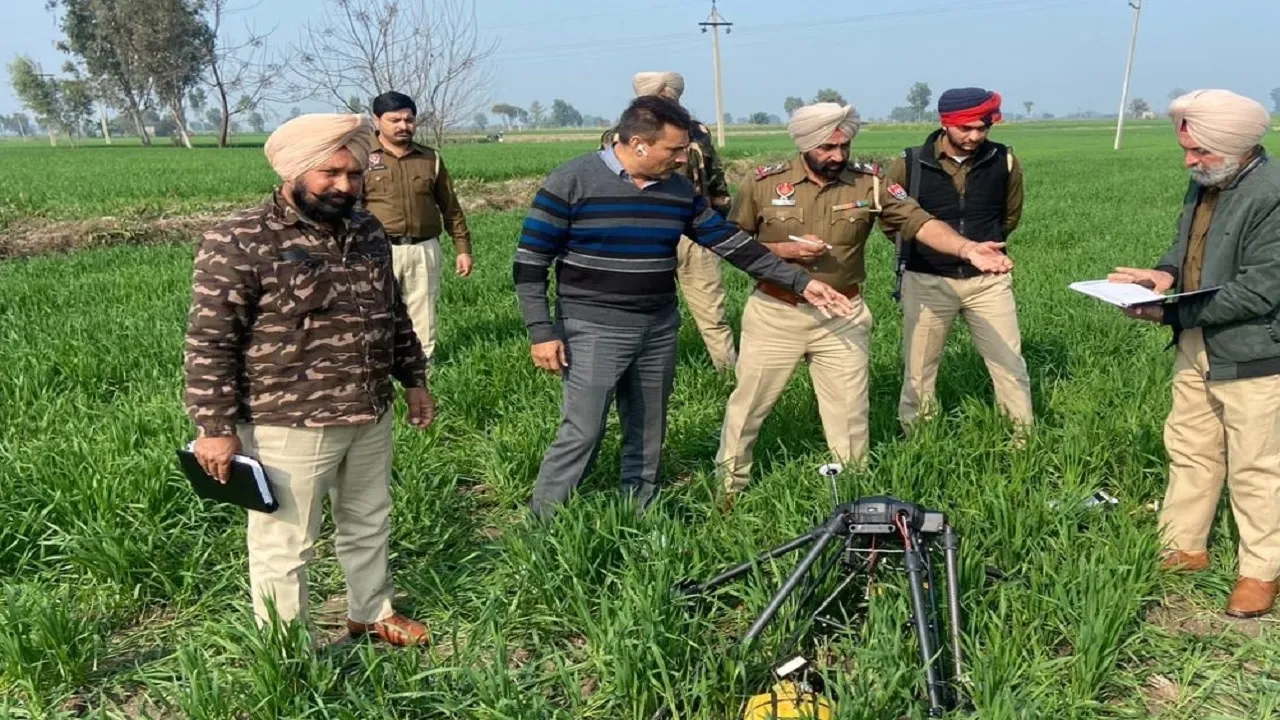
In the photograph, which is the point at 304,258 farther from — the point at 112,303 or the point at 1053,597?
the point at 112,303

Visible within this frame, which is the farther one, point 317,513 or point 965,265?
point 965,265

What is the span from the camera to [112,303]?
752cm

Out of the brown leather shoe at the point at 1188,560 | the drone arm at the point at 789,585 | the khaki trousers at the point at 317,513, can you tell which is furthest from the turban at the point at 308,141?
the brown leather shoe at the point at 1188,560

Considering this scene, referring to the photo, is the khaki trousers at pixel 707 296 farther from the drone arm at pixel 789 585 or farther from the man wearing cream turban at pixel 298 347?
the drone arm at pixel 789 585

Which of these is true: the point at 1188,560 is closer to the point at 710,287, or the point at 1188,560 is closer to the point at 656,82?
the point at 710,287

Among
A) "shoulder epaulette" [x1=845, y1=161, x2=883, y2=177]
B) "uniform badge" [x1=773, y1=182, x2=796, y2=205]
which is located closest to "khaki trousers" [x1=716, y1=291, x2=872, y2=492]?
"uniform badge" [x1=773, y1=182, x2=796, y2=205]

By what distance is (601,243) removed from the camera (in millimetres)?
3264

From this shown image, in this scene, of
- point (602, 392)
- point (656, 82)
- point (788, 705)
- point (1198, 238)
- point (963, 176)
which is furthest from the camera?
point (656, 82)

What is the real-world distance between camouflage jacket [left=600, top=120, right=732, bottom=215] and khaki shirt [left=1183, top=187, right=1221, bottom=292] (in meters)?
2.34

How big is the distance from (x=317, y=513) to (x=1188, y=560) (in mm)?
3143

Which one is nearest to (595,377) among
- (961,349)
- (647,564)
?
(647,564)

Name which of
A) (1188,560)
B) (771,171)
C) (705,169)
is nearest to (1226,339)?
(1188,560)

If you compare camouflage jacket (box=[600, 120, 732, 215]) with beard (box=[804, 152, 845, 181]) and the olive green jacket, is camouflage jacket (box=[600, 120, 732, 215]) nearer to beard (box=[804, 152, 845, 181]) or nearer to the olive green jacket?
beard (box=[804, 152, 845, 181])

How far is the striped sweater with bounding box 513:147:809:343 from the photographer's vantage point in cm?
321
